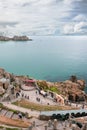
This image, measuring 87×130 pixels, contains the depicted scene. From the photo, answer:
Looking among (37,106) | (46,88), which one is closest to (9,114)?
(37,106)

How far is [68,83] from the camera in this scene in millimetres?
95125

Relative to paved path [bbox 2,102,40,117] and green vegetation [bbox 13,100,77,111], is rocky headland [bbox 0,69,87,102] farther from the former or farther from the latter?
paved path [bbox 2,102,40,117]

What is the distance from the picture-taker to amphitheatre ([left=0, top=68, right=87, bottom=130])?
51938 mm

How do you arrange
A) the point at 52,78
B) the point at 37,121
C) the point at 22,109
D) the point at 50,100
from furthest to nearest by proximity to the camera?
the point at 52,78 → the point at 50,100 → the point at 22,109 → the point at 37,121

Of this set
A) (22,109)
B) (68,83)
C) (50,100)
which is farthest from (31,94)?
(68,83)

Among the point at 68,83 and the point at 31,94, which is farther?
the point at 68,83

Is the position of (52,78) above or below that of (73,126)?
below

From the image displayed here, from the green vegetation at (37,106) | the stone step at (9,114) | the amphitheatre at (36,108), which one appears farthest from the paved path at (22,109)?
the stone step at (9,114)

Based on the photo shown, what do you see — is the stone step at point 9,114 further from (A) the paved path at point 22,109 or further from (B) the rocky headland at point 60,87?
(B) the rocky headland at point 60,87

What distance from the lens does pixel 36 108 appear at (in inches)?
2435

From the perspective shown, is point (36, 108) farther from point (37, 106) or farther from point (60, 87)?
point (60, 87)

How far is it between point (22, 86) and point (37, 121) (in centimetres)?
2642

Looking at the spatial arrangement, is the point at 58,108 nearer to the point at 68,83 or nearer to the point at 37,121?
the point at 37,121

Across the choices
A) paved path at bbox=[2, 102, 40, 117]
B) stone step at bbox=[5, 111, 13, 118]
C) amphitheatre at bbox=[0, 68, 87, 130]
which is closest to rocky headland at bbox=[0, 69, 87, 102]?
amphitheatre at bbox=[0, 68, 87, 130]
